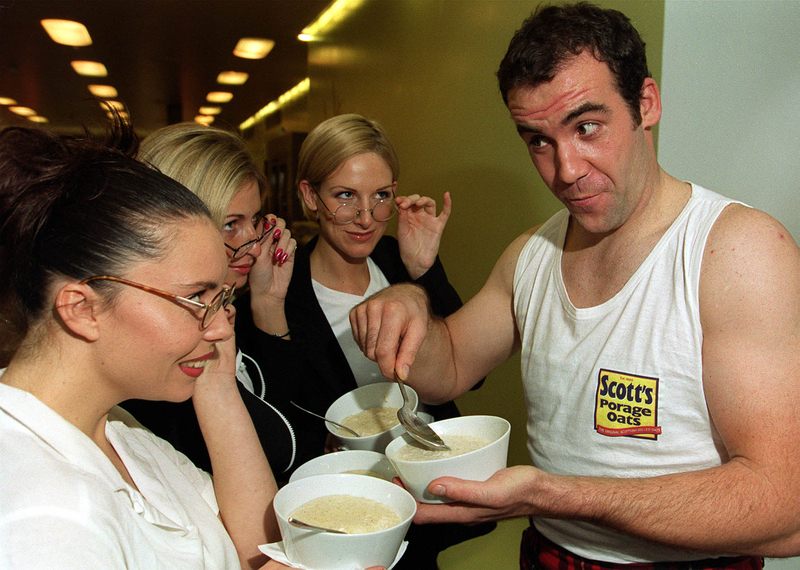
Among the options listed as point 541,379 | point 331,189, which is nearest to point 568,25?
point 541,379

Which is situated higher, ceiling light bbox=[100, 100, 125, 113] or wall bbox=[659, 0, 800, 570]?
wall bbox=[659, 0, 800, 570]

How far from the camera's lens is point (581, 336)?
124cm

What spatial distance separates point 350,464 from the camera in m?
1.10

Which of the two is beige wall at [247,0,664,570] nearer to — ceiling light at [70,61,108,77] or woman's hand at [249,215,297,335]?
woman's hand at [249,215,297,335]

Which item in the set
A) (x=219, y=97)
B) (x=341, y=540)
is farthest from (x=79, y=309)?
(x=219, y=97)

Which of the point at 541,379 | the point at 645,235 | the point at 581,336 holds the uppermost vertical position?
the point at 645,235

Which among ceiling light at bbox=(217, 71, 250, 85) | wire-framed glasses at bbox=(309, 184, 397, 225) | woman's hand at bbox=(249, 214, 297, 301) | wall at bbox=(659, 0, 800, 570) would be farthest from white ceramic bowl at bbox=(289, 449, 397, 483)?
ceiling light at bbox=(217, 71, 250, 85)

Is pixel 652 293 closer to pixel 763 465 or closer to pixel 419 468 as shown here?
pixel 763 465

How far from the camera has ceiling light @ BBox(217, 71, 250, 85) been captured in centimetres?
620

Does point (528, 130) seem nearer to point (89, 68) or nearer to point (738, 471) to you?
point (738, 471)

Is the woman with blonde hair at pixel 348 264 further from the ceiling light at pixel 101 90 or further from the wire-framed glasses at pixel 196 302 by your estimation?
the ceiling light at pixel 101 90

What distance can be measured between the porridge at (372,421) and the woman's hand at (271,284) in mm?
601

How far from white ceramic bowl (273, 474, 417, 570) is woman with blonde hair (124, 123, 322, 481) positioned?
1.57 ft

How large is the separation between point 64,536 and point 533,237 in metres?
1.21
